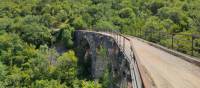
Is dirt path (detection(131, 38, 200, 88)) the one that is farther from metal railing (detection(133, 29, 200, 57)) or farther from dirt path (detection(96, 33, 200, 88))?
metal railing (detection(133, 29, 200, 57))

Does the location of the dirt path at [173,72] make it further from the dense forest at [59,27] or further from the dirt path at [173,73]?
the dense forest at [59,27]


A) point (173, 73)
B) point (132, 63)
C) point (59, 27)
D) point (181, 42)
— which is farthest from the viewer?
point (59, 27)

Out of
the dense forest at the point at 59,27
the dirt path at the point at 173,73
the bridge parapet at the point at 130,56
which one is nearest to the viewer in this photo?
the bridge parapet at the point at 130,56

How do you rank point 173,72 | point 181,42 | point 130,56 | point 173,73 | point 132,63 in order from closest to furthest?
point 132,63 < point 173,73 < point 173,72 < point 130,56 < point 181,42

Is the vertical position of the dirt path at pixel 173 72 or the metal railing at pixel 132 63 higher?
the metal railing at pixel 132 63

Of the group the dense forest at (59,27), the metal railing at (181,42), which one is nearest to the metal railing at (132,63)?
the metal railing at (181,42)

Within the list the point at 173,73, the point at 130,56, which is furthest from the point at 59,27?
the point at 173,73

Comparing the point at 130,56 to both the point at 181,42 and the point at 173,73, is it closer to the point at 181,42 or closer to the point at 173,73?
the point at 173,73

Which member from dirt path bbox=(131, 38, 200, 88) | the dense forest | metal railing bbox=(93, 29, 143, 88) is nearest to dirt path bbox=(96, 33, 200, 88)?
dirt path bbox=(131, 38, 200, 88)
